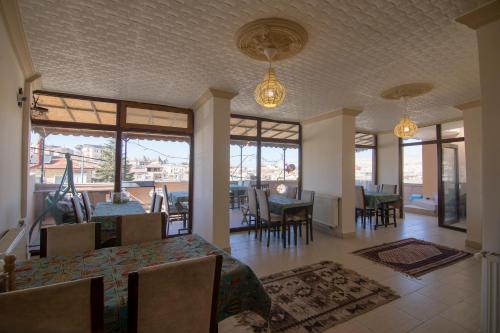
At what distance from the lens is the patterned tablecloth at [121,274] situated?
3.84ft

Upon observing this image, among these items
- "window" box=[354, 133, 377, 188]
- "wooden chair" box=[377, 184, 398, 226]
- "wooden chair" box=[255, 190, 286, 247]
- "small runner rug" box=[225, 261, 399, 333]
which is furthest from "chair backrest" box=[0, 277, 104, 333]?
"window" box=[354, 133, 377, 188]

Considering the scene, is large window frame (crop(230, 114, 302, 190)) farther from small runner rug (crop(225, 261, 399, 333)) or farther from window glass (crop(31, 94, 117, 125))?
small runner rug (crop(225, 261, 399, 333))

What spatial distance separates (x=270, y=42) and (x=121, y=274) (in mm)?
2162

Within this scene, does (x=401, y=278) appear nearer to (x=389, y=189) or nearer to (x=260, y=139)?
(x=260, y=139)

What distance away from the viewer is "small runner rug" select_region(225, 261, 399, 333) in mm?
2105

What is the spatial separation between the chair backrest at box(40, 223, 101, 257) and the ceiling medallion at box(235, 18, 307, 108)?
6.38 ft

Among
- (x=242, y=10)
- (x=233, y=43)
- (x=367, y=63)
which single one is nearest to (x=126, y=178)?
(x=233, y=43)

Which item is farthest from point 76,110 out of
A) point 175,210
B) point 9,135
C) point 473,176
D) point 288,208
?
point 473,176

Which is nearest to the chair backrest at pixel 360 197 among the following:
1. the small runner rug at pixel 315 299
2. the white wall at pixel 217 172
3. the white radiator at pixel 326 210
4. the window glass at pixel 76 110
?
the white radiator at pixel 326 210

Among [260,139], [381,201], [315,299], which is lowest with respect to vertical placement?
[315,299]

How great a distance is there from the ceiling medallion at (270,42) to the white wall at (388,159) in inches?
225

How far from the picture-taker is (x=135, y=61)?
2.72 metres

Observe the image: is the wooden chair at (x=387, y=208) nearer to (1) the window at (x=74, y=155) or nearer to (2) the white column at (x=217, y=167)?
(2) the white column at (x=217, y=167)

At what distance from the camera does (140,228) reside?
2.19 m
